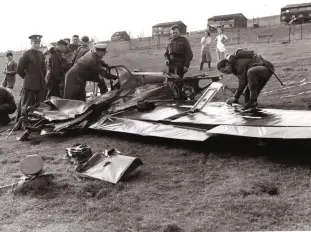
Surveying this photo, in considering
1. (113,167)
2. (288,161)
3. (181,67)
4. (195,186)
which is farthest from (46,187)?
(181,67)

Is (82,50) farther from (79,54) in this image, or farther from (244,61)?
(244,61)

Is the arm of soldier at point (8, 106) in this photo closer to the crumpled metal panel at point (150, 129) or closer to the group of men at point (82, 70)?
the group of men at point (82, 70)

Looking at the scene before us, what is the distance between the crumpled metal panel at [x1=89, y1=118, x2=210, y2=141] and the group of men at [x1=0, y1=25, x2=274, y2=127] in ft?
5.17

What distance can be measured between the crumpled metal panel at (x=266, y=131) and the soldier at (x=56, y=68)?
580 centimetres

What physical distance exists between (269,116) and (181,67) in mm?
4583

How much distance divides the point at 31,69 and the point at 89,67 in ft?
4.79

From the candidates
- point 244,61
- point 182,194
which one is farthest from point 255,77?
point 182,194

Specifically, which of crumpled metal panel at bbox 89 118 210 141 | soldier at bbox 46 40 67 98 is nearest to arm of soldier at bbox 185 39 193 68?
soldier at bbox 46 40 67 98

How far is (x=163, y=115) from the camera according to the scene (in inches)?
256

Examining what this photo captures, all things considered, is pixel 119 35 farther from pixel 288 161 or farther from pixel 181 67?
pixel 288 161

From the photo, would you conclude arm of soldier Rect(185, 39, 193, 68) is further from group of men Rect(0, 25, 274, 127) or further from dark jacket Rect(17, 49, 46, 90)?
dark jacket Rect(17, 49, 46, 90)

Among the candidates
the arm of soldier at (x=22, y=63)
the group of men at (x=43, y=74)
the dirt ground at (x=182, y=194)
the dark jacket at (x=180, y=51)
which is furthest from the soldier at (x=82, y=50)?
the dirt ground at (x=182, y=194)

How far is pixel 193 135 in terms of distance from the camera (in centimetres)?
548

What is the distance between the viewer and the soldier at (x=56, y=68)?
9531 millimetres
